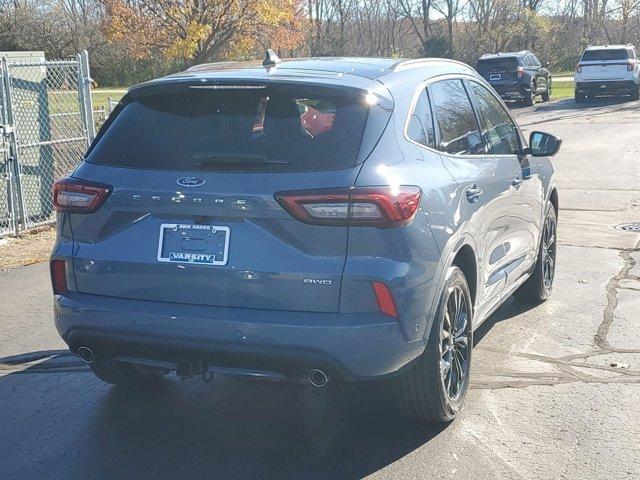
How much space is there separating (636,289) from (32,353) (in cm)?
475

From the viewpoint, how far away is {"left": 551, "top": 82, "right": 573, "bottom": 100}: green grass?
36041mm

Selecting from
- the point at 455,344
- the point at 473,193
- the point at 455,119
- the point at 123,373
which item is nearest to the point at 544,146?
the point at 455,119

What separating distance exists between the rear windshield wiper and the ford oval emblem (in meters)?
0.08

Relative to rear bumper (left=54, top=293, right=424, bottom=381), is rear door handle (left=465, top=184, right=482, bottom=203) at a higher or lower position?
higher

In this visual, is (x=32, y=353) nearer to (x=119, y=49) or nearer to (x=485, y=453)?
(x=485, y=453)

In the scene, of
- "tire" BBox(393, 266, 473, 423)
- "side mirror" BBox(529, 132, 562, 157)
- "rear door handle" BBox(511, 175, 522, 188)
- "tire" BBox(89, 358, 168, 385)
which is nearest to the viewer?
"tire" BBox(393, 266, 473, 423)

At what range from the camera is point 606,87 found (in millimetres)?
31281

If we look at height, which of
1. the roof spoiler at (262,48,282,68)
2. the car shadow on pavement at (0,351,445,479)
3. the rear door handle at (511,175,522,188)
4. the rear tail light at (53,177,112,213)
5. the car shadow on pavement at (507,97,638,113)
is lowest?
the car shadow on pavement at (507,97,638,113)

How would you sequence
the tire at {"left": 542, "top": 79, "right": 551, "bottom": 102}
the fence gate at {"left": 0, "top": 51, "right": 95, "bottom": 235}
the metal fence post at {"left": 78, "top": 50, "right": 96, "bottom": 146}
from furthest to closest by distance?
the tire at {"left": 542, "top": 79, "right": 551, "bottom": 102}
the metal fence post at {"left": 78, "top": 50, "right": 96, "bottom": 146}
the fence gate at {"left": 0, "top": 51, "right": 95, "bottom": 235}

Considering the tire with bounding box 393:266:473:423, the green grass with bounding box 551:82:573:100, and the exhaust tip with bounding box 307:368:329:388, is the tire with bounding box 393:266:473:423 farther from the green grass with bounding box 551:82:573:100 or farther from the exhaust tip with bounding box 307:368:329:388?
the green grass with bounding box 551:82:573:100

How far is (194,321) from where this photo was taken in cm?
396

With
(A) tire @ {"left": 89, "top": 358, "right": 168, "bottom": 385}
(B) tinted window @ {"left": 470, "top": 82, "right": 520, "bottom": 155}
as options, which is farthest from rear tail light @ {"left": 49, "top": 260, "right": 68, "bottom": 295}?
(B) tinted window @ {"left": 470, "top": 82, "right": 520, "bottom": 155}

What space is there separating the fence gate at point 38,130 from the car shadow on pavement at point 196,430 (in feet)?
17.5

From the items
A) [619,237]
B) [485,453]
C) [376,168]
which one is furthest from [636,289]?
[376,168]
